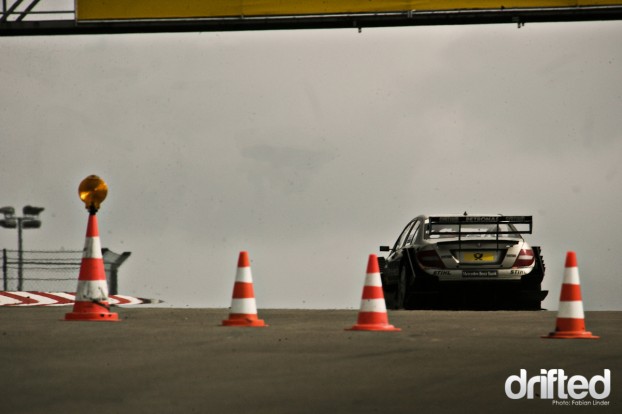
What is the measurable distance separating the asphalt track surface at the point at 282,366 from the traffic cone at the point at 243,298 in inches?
9.6

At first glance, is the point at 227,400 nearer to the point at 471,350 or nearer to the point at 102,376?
the point at 102,376

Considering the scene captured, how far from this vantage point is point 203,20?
20031 millimetres

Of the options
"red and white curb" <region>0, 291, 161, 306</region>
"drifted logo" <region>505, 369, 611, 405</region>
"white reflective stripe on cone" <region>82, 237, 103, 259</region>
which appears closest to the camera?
"drifted logo" <region>505, 369, 611, 405</region>

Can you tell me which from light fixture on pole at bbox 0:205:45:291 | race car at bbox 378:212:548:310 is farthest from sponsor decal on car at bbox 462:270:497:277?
light fixture on pole at bbox 0:205:45:291

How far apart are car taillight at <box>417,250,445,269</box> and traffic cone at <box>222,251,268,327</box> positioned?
4.62 meters

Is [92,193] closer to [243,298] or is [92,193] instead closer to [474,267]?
[243,298]

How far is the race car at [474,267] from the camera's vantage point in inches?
634

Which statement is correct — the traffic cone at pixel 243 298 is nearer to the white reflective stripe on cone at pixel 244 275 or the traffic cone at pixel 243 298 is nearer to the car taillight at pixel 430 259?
the white reflective stripe on cone at pixel 244 275

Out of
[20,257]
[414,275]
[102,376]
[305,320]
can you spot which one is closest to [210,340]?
[102,376]

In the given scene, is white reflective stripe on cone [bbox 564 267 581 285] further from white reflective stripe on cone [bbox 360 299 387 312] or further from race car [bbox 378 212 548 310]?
race car [bbox 378 212 548 310]

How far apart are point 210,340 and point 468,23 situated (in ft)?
36.4

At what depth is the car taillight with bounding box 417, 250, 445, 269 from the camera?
53.0ft

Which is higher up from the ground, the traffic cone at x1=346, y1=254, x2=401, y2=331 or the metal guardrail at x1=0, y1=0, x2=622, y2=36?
the metal guardrail at x1=0, y1=0, x2=622, y2=36

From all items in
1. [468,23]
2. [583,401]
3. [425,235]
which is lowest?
[583,401]
